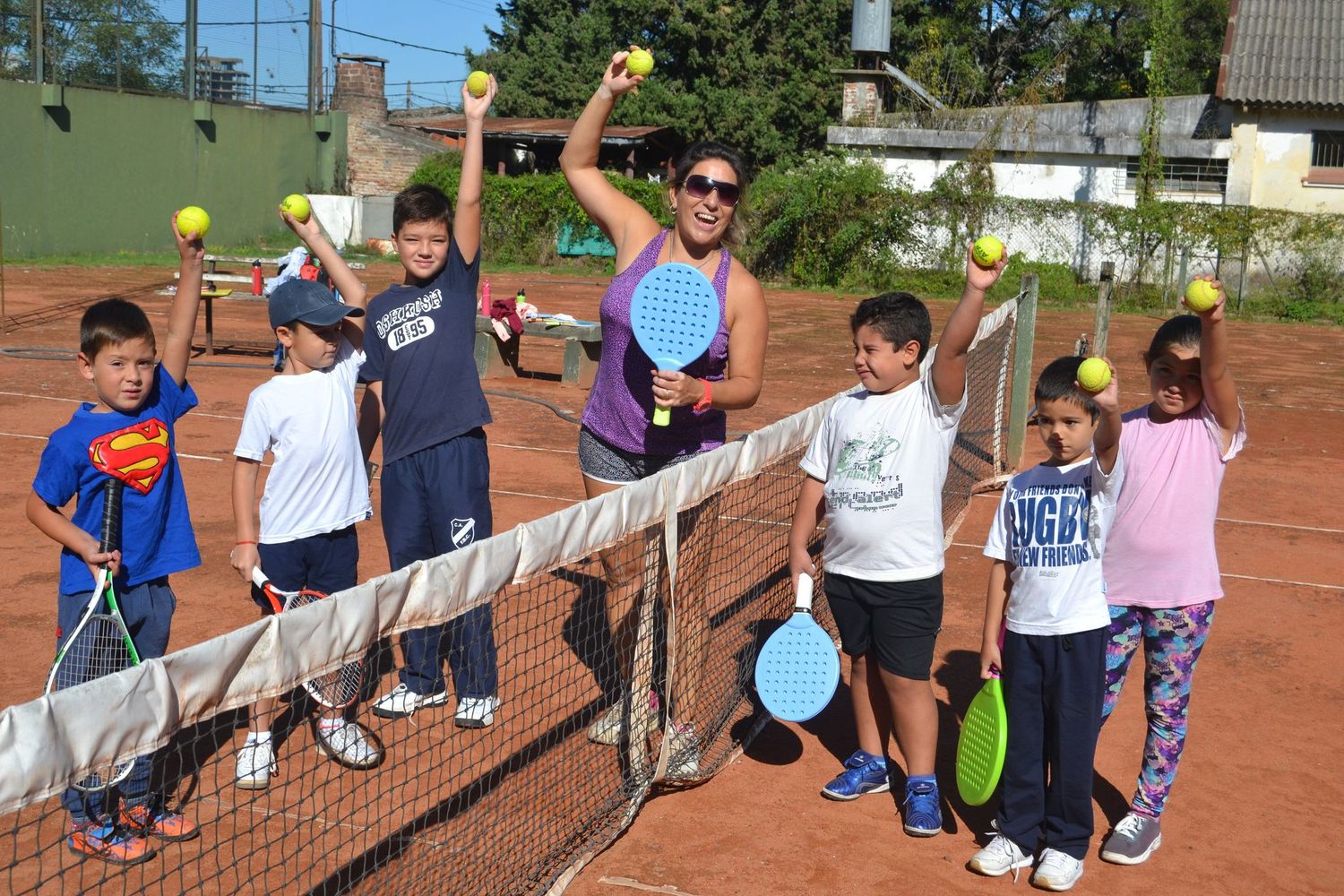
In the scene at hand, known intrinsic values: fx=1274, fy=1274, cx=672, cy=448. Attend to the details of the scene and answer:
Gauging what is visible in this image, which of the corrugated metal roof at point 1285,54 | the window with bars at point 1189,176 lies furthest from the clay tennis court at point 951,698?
the corrugated metal roof at point 1285,54

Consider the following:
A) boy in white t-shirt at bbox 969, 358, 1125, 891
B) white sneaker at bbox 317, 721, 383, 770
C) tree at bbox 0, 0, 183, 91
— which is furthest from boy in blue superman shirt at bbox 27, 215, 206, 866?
tree at bbox 0, 0, 183, 91

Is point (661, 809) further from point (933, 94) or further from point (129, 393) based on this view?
point (933, 94)

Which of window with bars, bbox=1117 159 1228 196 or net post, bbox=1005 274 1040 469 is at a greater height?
window with bars, bbox=1117 159 1228 196

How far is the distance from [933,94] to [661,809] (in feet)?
119

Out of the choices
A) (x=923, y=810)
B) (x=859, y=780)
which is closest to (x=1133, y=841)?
(x=923, y=810)

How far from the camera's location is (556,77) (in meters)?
45.1

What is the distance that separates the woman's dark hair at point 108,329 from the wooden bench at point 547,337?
939 centimetres

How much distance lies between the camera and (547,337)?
14.1 m

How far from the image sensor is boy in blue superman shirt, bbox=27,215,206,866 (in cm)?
364

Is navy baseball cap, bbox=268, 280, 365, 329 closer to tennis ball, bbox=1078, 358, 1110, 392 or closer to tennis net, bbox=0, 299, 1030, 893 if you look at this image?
tennis net, bbox=0, 299, 1030, 893

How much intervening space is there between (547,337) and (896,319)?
10.3 m

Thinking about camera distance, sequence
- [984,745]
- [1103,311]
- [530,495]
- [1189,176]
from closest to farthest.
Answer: [984,745]
[530,495]
[1103,311]
[1189,176]

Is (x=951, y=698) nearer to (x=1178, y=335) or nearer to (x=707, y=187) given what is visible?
(x=1178, y=335)

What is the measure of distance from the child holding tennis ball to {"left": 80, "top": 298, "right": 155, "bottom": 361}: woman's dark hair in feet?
10.1
